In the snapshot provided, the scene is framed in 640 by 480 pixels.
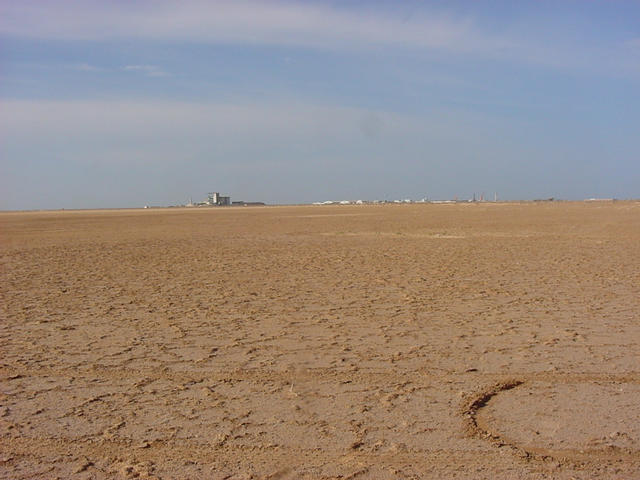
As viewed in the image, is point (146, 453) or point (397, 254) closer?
point (146, 453)

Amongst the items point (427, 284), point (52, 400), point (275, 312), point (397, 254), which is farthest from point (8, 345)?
point (397, 254)

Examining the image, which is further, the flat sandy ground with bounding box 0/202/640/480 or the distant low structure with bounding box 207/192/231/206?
the distant low structure with bounding box 207/192/231/206

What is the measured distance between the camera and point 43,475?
3.33m

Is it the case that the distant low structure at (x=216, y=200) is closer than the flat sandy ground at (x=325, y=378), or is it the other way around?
the flat sandy ground at (x=325, y=378)

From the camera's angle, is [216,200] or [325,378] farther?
[216,200]

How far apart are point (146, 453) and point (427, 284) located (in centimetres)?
672

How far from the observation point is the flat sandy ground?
3488 millimetres

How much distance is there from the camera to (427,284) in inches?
384

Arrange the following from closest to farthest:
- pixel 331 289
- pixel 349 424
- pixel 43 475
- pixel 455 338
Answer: pixel 43 475 < pixel 349 424 < pixel 455 338 < pixel 331 289

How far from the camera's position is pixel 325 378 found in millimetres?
4895

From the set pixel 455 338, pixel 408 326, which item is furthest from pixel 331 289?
pixel 455 338

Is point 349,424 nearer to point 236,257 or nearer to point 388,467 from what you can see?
point 388,467

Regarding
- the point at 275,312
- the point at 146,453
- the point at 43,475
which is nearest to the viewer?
the point at 43,475

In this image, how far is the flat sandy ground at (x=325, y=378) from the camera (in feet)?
11.4
